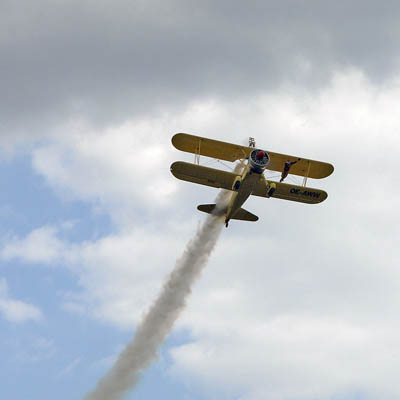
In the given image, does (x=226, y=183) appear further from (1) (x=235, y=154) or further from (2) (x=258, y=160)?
(1) (x=235, y=154)

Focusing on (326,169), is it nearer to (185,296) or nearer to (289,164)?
(289,164)

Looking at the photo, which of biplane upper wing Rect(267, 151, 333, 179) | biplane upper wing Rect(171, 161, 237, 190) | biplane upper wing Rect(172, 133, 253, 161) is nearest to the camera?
biplane upper wing Rect(171, 161, 237, 190)

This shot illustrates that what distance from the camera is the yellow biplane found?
190ft

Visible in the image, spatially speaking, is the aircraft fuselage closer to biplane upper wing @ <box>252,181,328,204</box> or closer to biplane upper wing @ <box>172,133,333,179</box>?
biplane upper wing @ <box>252,181,328,204</box>

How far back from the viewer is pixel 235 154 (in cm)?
6281

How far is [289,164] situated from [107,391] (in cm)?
2149

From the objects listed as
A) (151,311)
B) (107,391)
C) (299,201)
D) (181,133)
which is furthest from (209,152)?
(107,391)

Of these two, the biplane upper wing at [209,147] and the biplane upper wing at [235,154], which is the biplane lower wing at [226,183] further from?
the biplane upper wing at [209,147]

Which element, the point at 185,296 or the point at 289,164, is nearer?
the point at 289,164

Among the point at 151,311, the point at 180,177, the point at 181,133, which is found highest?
the point at 181,133

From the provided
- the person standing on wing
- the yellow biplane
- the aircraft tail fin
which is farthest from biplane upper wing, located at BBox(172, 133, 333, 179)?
the aircraft tail fin

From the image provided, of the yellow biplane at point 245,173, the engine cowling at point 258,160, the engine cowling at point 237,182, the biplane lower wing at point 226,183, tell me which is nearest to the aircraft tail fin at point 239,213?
the yellow biplane at point 245,173

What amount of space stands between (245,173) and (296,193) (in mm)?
4767

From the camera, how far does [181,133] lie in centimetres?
6109
